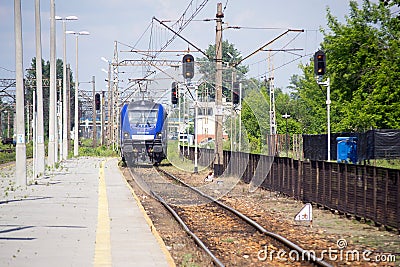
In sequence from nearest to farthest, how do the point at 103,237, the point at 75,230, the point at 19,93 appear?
the point at 103,237
the point at 75,230
the point at 19,93

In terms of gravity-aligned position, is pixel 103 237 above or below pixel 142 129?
below

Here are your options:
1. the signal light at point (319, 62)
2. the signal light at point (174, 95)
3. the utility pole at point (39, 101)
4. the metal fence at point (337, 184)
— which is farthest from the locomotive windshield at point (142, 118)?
the signal light at point (319, 62)

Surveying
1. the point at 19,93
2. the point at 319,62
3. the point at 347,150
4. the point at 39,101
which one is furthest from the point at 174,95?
the point at 19,93

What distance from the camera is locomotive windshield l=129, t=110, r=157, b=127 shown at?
3781cm

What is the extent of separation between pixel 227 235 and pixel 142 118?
23331mm

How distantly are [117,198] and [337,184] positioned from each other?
7.49m

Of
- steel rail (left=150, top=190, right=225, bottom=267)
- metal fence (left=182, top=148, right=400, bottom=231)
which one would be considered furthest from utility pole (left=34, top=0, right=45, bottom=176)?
steel rail (left=150, top=190, right=225, bottom=267)

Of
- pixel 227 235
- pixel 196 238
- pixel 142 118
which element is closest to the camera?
pixel 196 238

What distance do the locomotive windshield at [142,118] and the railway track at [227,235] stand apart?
1227 cm

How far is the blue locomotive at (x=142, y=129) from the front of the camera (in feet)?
123

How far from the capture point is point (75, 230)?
14.4 m

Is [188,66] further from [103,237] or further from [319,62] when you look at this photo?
[103,237]

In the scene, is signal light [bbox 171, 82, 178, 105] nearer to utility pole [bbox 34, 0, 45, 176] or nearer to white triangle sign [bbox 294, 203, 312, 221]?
utility pole [bbox 34, 0, 45, 176]

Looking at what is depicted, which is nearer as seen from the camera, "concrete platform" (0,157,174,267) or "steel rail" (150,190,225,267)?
"concrete platform" (0,157,174,267)
